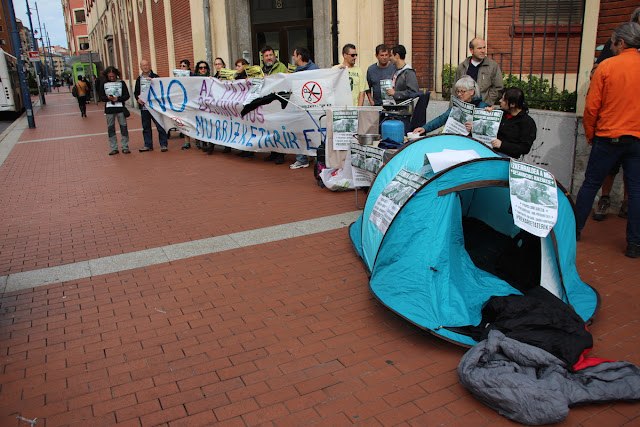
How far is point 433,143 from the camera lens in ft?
15.1

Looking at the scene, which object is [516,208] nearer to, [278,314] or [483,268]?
[483,268]

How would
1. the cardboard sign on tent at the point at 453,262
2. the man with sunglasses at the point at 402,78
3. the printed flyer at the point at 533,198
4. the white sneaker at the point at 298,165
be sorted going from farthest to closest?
the white sneaker at the point at 298,165 → the man with sunglasses at the point at 402,78 → the cardboard sign on tent at the point at 453,262 → the printed flyer at the point at 533,198

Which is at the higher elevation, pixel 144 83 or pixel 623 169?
pixel 144 83

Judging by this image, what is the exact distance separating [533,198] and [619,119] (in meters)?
2.02

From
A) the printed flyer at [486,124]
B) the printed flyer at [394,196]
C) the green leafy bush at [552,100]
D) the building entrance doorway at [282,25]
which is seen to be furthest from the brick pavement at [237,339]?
the building entrance doorway at [282,25]

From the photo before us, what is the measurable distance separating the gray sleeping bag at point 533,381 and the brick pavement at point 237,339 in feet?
0.35

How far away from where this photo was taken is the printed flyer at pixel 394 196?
4.16 metres

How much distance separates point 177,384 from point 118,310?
1.34m

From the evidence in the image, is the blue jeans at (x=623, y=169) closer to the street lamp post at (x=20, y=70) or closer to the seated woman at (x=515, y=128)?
the seated woman at (x=515, y=128)

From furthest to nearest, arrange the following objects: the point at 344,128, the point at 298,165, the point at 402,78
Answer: the point at 298,165, the point at 402,78, the point at 344,128

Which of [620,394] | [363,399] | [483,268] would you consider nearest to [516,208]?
[483,268]

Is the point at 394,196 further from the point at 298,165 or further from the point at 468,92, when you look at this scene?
the point at 298,165

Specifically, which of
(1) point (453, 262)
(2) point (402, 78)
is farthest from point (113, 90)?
(1) point (453, 262)

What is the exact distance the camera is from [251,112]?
1052cm
